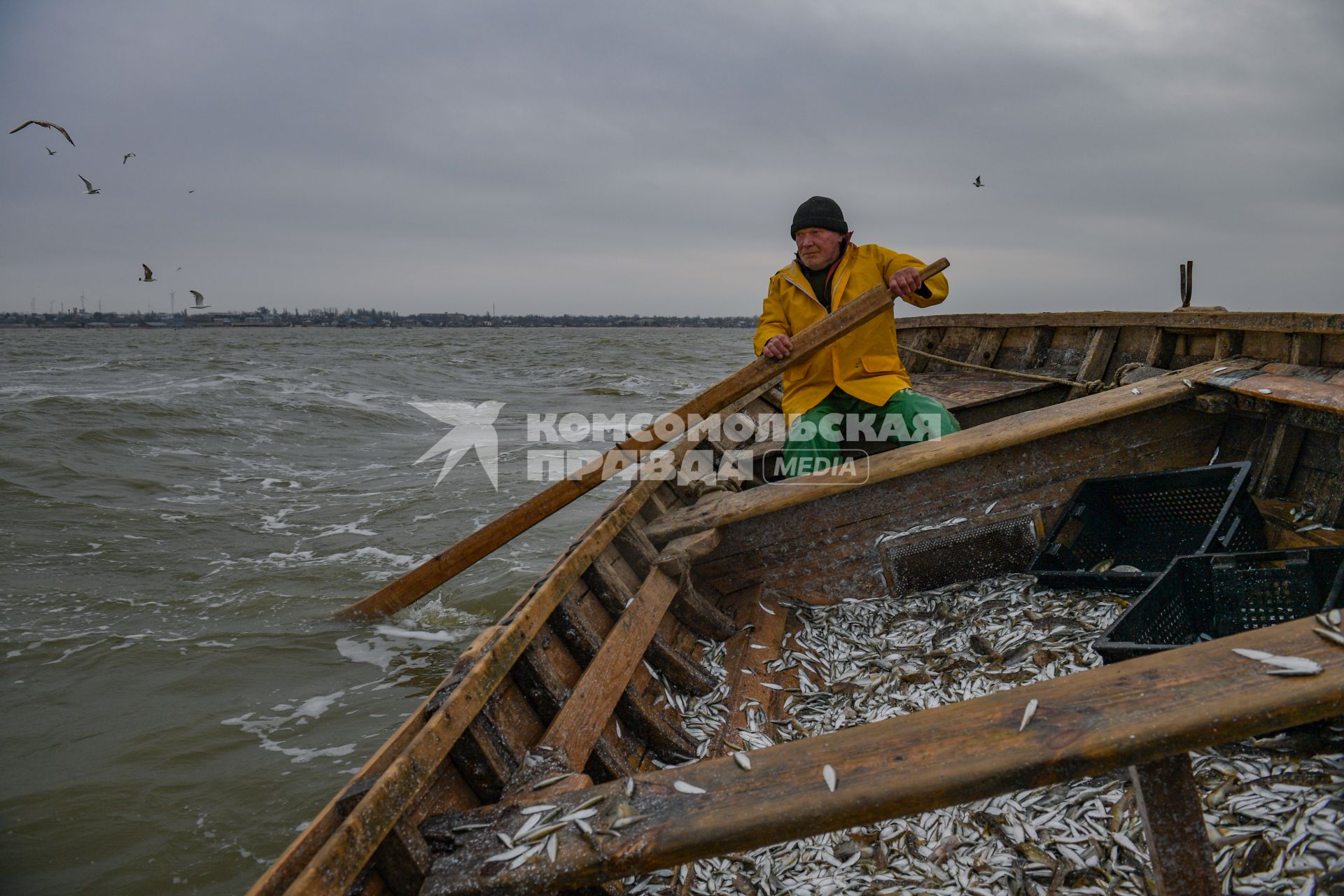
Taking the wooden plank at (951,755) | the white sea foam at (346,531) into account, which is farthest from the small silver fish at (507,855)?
the white sea foam at (346,531)

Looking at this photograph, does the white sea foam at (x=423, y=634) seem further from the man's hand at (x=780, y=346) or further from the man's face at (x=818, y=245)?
the man's face at (x=818, y=245)

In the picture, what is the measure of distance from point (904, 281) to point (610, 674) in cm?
346

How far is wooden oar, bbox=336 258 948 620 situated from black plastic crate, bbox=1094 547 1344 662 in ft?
8.55

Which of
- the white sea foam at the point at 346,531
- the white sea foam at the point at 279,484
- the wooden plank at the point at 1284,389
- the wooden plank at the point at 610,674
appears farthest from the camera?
the white sea foam at the point at 279,484

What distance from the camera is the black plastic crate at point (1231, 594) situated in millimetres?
3650

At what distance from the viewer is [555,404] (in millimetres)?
27719

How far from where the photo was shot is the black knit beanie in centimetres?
616

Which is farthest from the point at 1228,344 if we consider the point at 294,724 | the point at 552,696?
the point at 294,724

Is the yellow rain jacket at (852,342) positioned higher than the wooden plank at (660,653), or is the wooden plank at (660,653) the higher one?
the yellow rain jacket at (852,342)

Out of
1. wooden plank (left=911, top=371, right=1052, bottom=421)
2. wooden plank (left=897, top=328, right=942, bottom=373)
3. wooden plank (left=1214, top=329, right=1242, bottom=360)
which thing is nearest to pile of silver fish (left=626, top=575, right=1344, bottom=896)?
wooden plank (left=1214, top=329, right=1242, bottom=360)

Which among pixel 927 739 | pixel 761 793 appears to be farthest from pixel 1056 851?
pixel 761 793

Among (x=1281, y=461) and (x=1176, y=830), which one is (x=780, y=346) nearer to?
(x=1281, y=461)

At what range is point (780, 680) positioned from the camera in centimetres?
439

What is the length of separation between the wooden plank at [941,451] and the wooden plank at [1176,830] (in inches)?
111
